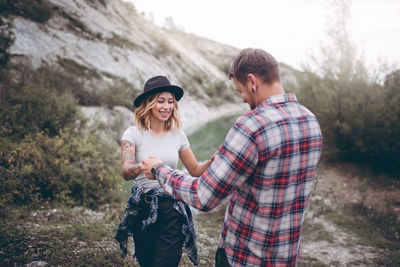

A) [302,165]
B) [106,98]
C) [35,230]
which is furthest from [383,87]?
[106,98]

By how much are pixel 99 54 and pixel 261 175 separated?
19.2 metres

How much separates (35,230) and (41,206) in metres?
1.22

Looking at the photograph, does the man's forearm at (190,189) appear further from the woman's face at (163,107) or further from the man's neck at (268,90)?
the woman's face at (163,107)

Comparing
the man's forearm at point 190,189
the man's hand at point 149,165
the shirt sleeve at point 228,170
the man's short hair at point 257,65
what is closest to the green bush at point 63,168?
the man's hand at point 149,165

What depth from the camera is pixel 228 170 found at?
149cm

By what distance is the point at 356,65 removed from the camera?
8.73 m

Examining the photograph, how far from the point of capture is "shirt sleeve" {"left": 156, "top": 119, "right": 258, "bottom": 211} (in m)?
1.49

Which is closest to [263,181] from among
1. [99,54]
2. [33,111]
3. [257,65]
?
[257,65]

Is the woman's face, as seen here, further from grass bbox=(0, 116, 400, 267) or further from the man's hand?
grass bbox=(0, 116, 400, 267)

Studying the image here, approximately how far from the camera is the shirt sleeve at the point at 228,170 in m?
1.49

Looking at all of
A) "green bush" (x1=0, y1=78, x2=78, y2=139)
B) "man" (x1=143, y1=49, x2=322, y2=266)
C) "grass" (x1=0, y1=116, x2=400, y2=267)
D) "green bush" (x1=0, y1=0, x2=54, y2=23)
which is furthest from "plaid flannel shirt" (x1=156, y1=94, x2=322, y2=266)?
"green bush" (x1=0, y1=0, x2=54, y2=23)

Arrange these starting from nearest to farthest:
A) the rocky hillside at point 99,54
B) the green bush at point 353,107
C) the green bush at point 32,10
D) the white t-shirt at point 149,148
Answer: the white t-shirt at point 149,148 < the green bush at point 353,107 < the rocky hillside at point 99,54 < the green bush at point 32,10

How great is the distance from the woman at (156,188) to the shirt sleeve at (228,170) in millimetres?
969

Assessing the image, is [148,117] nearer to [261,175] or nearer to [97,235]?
[261,175]
